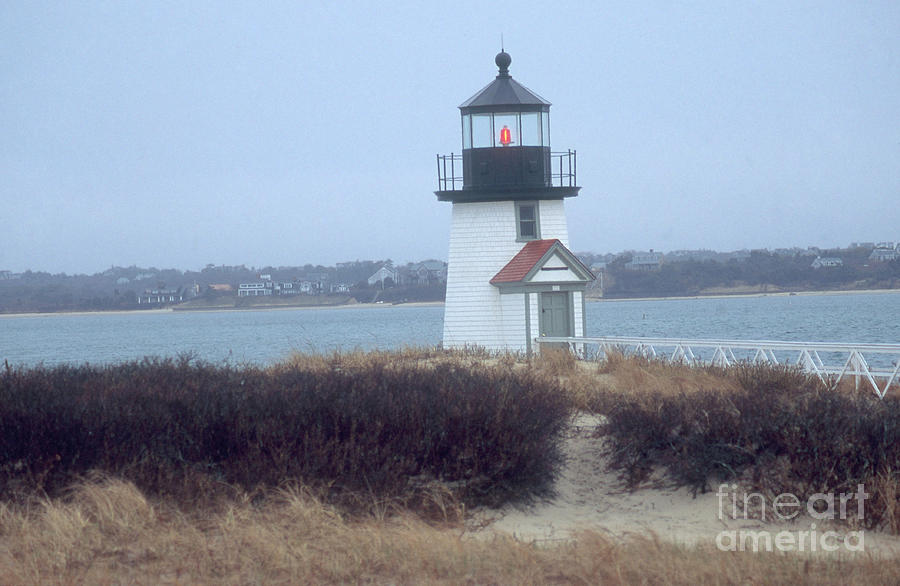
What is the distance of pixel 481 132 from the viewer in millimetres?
23125

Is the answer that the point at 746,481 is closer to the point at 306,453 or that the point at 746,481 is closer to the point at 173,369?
the point at 306,453

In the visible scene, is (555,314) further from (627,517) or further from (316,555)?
(316,555)

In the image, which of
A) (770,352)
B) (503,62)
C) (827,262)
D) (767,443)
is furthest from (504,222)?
(827,262)

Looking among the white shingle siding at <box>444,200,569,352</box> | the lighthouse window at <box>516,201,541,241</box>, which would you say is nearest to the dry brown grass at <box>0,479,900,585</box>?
the white shingle siding at <box>444,200,569,352</box>

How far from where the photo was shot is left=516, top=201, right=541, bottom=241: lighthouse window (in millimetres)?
23109

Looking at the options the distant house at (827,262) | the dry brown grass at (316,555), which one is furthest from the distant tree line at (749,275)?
the dry brown grass at (316,555)

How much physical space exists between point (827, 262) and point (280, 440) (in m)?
105

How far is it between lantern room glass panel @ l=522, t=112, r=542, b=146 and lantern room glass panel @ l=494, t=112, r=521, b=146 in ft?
0.57

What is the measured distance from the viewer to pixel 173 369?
12844 mm

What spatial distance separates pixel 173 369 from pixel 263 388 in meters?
2.77

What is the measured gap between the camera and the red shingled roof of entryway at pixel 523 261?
22.0 metres

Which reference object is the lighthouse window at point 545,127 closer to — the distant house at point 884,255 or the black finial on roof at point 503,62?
the black finial on roof at point 503,62

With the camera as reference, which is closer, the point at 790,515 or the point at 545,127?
the point at 790,515

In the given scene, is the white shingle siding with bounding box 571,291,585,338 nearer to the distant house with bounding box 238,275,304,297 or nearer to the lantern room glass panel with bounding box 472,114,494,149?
the lantern room glass panel with bounding box 472,114,494,149
